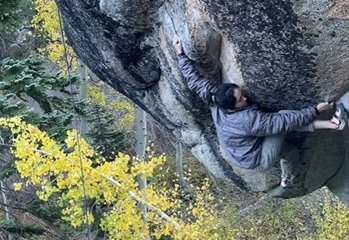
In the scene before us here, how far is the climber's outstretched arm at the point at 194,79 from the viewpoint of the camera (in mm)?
7023

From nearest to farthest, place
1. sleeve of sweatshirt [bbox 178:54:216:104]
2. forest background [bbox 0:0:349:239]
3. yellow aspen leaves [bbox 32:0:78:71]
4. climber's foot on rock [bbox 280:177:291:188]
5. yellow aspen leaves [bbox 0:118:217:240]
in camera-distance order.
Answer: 1. sleeve of sweatshirt [bbox 178:54:216:104]
2. climber's foot on rock [bbox 280:177:291:188]
3. yellow aspen leaves [bbox 0:118:217:240]
4. forest background [bbox 0:0:349:239]
5. yellow aspen leaves [bbox 32:0:78:71]

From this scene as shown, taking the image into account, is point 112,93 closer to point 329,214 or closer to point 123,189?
point 329,214

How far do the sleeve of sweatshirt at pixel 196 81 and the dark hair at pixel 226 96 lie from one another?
15.5 inches

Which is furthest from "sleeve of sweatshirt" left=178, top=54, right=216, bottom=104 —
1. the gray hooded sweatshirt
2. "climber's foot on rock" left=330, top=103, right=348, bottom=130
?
"climber's foot on rock" left=330, top=103, right=348, bottom=130

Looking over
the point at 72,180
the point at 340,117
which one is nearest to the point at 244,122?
the point at 340,117

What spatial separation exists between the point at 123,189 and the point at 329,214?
5.31m

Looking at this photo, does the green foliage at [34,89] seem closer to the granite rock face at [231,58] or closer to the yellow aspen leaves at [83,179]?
the yellow aspen leaves at [83,179]

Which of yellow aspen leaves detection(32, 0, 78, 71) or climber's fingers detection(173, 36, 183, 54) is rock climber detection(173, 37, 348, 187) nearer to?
climber's fingers detection(173, 36, 183, 54)

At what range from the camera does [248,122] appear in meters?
6.52

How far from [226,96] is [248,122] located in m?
0.32

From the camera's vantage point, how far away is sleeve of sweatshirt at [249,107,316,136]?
650cm

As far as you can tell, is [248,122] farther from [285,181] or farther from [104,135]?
[104,135]

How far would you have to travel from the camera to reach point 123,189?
10.8 metres

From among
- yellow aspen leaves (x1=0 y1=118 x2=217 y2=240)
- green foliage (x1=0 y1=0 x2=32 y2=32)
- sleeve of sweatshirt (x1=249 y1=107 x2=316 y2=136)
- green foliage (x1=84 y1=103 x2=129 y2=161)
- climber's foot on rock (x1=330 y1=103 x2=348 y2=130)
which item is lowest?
green foliage (x1=84 y1=103 x2=129 y2=161)
